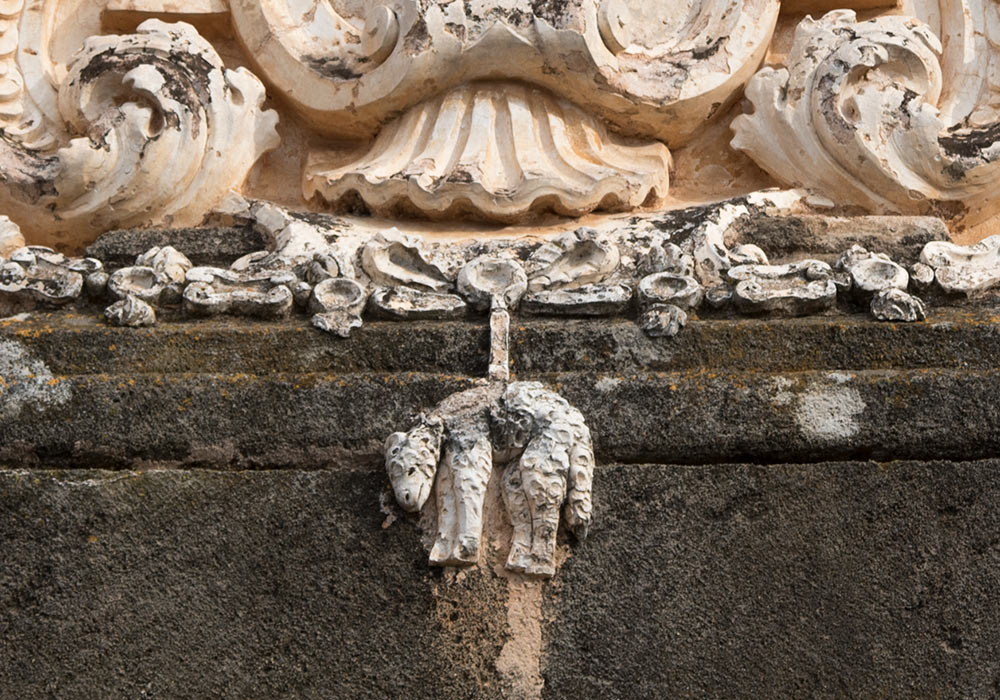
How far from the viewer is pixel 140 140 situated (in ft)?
11.6

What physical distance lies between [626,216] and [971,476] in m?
1.15

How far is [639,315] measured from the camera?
3.10m

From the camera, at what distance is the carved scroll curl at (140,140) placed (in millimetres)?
3543

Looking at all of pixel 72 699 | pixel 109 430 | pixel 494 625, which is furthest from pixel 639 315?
pixel 72 699

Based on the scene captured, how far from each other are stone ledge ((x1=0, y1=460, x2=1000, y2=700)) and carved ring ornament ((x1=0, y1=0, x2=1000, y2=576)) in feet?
1.80

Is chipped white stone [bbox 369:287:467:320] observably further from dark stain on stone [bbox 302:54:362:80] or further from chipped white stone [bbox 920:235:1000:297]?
chipped white stone [bbox 920:235:1000:297]

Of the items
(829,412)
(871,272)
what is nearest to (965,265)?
(871,272)

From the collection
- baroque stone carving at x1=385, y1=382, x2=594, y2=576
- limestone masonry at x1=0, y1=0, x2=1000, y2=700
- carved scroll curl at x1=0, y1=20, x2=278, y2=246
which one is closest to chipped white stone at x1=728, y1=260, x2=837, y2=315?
limestone masonry at x1=0, y1=0, x2=1000, y2=700

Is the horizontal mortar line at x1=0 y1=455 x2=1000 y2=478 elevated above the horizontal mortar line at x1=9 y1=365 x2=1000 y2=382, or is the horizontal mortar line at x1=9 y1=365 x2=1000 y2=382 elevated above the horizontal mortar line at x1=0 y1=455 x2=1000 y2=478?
the horizontal mortar line at x1=9 y1=365 x2=1000 y2=382

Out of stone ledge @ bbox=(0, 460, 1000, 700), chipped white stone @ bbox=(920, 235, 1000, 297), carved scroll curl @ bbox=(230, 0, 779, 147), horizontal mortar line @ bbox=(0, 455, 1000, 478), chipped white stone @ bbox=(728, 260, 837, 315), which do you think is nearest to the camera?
stone ledge @ bbox=(0, 460, 1000, 700)

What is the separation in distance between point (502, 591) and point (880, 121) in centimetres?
170

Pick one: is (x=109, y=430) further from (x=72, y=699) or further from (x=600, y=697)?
(x=600, y=697)

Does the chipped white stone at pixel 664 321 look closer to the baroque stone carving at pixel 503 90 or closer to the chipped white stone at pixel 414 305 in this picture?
the chipped white stone at pixel 414 305

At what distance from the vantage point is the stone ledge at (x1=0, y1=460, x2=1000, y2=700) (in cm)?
256
